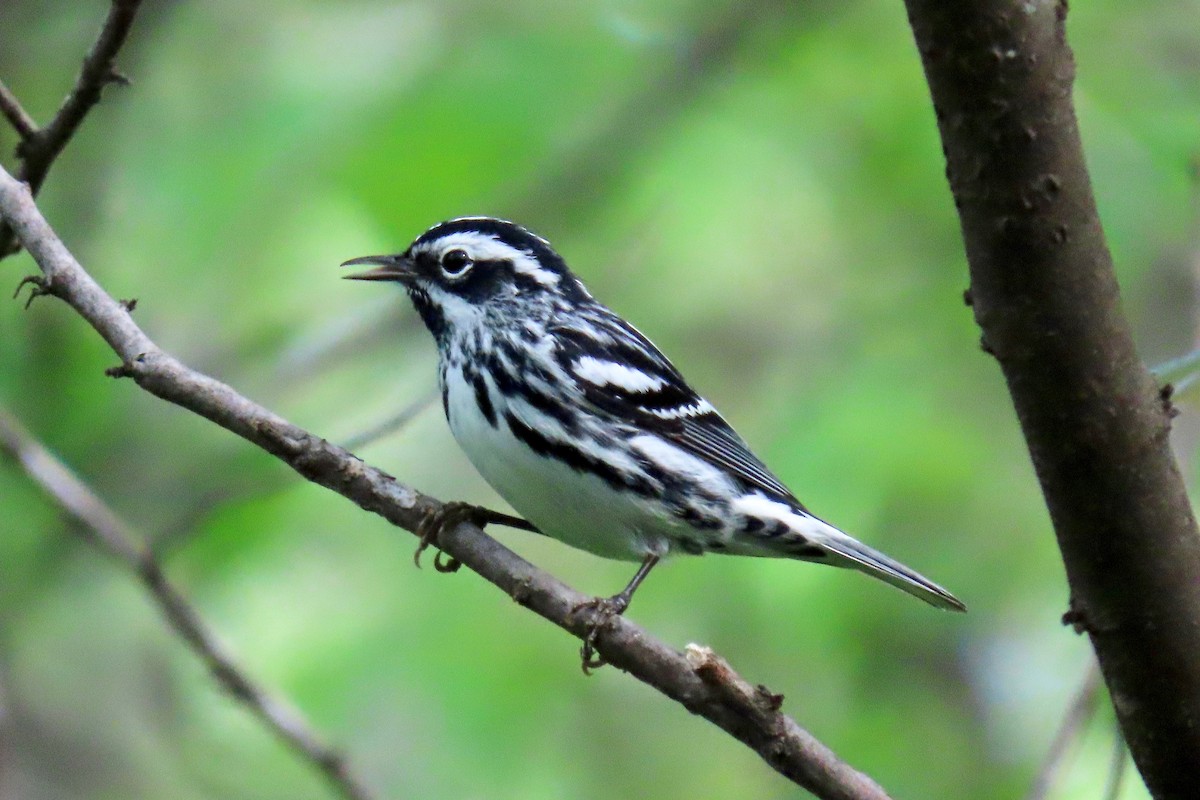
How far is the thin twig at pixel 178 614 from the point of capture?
3.63m

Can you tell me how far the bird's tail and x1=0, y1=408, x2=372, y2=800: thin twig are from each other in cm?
153

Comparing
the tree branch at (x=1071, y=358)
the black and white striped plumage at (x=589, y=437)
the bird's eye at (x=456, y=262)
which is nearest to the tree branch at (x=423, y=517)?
the tree branch at (x=1071, y=358)

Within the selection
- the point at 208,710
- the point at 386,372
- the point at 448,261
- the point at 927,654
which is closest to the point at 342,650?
the point at 208,710

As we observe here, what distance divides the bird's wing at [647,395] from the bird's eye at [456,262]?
0.42 m

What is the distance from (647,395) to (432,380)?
1.58m

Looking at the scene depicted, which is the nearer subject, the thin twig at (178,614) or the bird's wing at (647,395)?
the thin twig at (178,614)

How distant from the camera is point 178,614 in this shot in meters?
3.69

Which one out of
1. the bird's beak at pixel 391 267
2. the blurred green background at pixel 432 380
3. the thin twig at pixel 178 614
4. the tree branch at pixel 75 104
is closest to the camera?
the tree branch at pixel 75 104

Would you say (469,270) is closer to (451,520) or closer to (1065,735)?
(451,520)

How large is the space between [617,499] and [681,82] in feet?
9.18

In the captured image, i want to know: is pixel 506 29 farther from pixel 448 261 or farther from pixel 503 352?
pixel 503 352

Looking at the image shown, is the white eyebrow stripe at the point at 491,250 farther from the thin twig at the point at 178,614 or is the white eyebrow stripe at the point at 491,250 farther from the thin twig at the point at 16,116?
the thin twig at the point at 16,116

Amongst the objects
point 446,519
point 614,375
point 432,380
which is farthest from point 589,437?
point 432,380

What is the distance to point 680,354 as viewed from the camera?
23.4 feet
